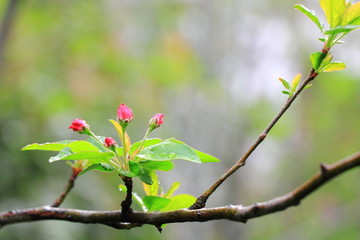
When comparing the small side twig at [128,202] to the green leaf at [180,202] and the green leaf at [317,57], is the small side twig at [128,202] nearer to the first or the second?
the green leaf at [180,202]

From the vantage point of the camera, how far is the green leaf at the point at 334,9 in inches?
25.7

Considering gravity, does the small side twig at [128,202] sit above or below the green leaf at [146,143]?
below

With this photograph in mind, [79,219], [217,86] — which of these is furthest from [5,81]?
[79,219]

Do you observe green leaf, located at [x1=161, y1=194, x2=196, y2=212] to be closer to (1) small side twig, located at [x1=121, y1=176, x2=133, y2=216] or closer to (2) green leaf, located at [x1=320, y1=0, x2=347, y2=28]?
(1) small side twig, located at [x1=121, y1=176, x2=133, y2=216]

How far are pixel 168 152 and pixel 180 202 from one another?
119 millimetres

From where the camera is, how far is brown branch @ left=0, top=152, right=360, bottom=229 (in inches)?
16.6

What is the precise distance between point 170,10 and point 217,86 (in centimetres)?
122

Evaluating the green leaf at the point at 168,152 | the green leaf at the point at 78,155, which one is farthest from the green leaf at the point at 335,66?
the green leaf at the point at 78,155

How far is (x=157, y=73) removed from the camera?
3.07 m

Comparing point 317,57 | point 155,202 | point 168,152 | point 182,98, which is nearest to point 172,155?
point 168,152

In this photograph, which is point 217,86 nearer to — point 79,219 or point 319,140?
point 319,140

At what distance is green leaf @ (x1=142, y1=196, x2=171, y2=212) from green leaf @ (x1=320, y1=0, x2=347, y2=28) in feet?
1.18

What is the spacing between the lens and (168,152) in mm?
639

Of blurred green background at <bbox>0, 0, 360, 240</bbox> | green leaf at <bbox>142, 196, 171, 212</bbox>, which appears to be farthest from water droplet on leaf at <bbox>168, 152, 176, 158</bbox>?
blurred green background at <bbox>0, 0, 360, 240</bbox>
